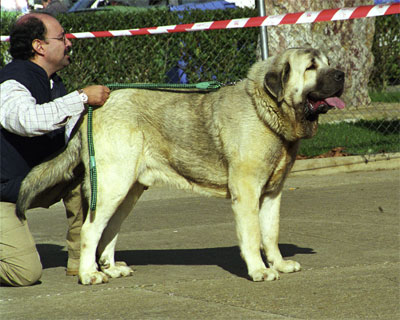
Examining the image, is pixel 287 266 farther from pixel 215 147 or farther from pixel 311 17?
pixel 311 17

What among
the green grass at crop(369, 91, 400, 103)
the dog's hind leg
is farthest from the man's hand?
the green grass at crop(369, 91, 400, 103)

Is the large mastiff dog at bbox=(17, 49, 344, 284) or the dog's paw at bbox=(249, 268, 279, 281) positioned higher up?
the large mastiff dog at bbox=(17, 49, 344, 284)

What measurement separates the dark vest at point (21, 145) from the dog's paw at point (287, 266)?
186 centimetres

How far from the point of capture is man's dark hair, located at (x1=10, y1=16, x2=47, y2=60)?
539 centimetres

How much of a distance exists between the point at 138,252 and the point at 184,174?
121 centimetres

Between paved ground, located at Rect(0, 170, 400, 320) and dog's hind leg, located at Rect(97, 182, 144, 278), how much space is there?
0.46 feet

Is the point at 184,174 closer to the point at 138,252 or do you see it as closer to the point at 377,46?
the point at 138,252

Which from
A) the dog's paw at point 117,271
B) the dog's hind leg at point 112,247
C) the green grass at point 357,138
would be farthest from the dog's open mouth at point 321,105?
the green grass at point 357,138

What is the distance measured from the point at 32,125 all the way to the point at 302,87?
1.82 meters

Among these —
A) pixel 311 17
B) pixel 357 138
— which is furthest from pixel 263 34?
pixel 357 138

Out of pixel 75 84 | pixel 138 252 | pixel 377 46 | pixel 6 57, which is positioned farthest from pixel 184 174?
pixel 377 46

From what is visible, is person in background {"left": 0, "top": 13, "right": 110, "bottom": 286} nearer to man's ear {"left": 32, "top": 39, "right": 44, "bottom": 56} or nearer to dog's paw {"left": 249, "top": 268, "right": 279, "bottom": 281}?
man's ear {"left": 32, "top": 39, "right": 44, "bottom": 56}

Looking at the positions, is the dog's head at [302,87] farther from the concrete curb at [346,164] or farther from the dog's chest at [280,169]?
the concrete curb at [346,164]

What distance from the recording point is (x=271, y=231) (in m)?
5.24
